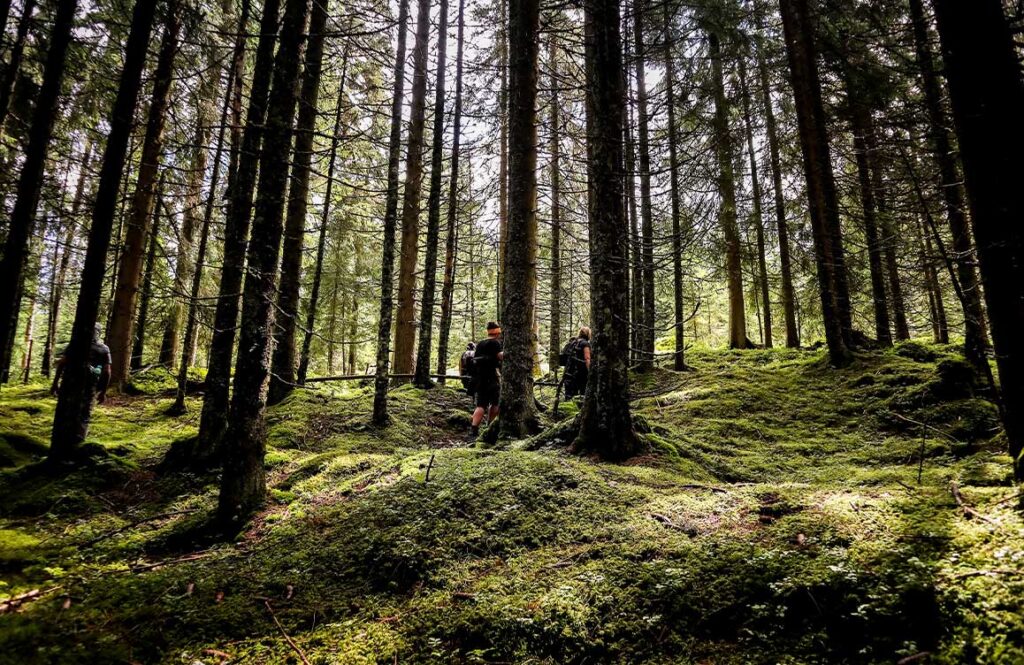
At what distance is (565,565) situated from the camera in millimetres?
3500

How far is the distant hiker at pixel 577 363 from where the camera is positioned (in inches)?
417

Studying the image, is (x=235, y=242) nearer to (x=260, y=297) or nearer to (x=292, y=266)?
(x=260, y=297)

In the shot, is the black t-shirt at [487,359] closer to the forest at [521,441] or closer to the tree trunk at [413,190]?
the forest at [521,441]

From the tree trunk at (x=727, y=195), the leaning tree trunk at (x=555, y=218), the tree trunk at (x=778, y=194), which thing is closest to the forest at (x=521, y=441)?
the tree trunk at (x=727, y=195)

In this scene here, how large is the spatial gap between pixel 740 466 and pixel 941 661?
14.9 ft

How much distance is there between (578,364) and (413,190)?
6375mm

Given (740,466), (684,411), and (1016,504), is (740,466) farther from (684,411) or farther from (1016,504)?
(1016,504)

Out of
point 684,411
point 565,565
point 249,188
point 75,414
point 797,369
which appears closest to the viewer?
point 565,565

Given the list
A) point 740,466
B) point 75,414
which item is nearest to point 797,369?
point 740,466

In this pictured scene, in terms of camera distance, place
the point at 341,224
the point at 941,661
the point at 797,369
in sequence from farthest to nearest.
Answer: the point at 341,224 < the point at 797,369 < the point at 941,661

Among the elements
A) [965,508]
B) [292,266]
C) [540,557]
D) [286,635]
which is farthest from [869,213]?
[292,266]

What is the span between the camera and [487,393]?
9266 mm

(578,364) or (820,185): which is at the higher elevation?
(820,185)

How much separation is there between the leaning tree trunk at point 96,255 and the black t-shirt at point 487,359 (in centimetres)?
→ 590
